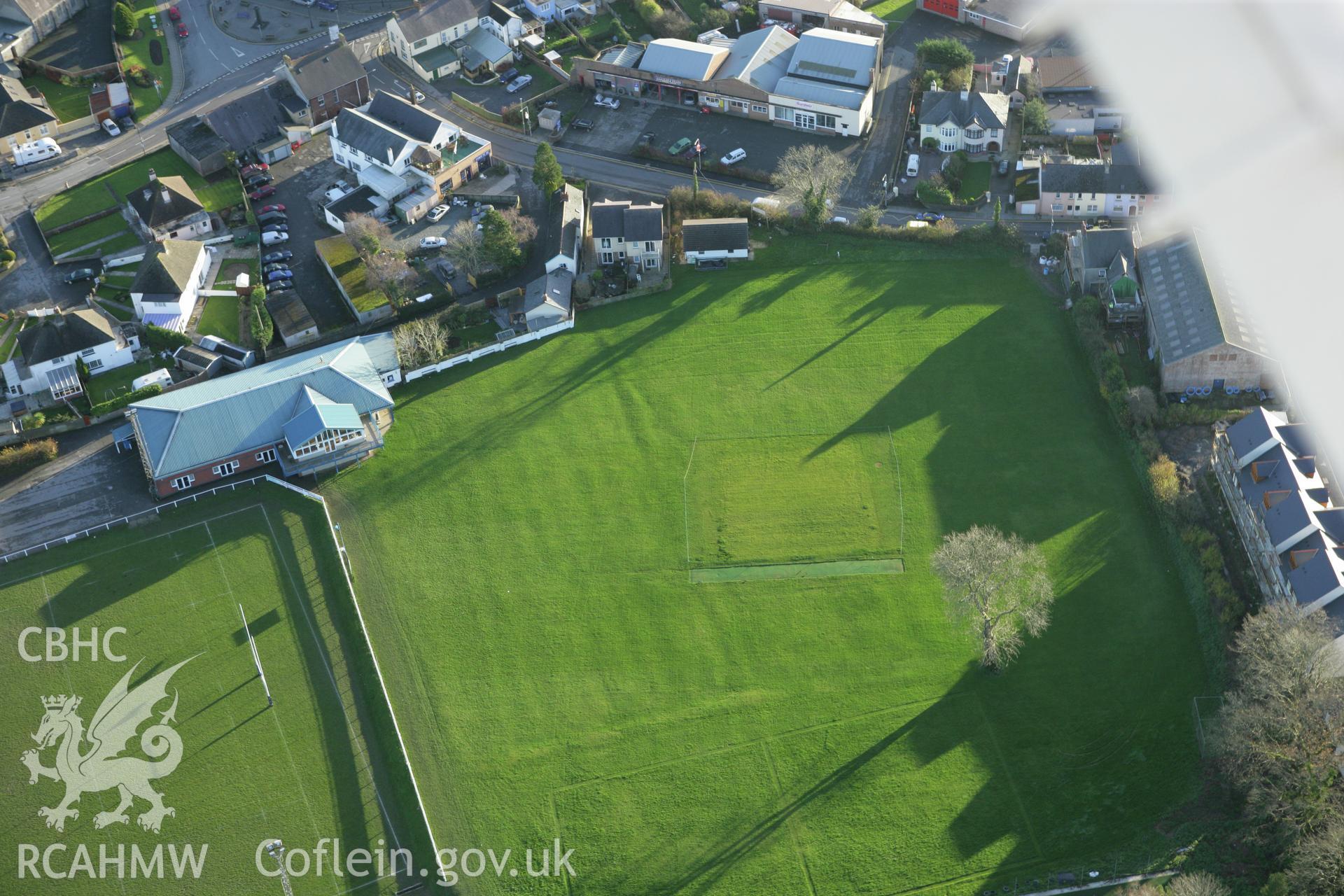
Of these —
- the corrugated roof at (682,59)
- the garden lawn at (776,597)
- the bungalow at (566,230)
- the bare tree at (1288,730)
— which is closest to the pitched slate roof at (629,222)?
the bungalow at (566,230)

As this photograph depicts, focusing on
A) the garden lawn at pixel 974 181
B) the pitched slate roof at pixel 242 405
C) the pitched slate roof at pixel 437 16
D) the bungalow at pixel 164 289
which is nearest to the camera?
the pitched slate roof at pixel 242 405

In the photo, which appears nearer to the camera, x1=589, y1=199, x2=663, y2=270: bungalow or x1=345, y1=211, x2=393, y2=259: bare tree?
x1=345, y1=211, x2=393, y2=259: bare tree

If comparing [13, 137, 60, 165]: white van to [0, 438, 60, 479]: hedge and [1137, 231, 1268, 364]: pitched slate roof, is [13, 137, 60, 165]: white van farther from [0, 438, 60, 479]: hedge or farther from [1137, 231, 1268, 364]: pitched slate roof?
[1137, 231, 1268, 364]: pitched slate roof

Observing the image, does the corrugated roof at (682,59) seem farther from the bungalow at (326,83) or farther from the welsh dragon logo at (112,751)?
the welsh dragon logo at (112,751)

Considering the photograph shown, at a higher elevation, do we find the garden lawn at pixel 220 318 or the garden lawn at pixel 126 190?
the garden lawn at pixel 126 190

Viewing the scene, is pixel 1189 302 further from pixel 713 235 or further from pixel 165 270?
pixel 165 270

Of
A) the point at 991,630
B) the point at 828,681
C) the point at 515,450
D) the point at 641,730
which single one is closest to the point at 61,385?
the point at 515,450

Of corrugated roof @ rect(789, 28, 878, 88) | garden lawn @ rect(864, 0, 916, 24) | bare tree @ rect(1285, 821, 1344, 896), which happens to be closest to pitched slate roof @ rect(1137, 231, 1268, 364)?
corrugated roof @ rect(789, 28, 878, 88)

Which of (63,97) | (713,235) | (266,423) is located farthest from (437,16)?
(266,423)

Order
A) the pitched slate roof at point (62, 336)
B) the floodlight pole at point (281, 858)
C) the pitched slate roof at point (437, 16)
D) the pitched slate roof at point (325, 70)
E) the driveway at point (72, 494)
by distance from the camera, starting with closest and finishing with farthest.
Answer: the floodlight pole at point (281, 858) < the driveway at point (72, 494) < the pitched slate roof at point (62, 336) < the pitched slate roof at point (325, 70) < the pitched slate roof at point (437, 16)
